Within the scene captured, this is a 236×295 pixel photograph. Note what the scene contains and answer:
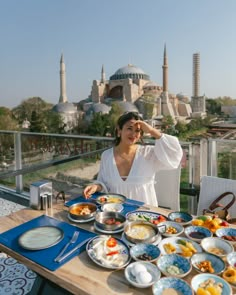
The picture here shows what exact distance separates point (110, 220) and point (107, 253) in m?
0.31

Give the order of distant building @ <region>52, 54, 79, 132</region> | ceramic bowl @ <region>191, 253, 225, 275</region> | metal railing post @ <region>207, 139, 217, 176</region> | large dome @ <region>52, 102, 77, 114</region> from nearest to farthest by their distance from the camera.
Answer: ceramic bowl @ <region>191, 253, 225, 275</region> → metal railing post @ <region>207, 139, 217, 176</region> → distant building @ <region>52, 54, 79, 132</region> → large dome @ <region>52, 102, 77, 114</region>

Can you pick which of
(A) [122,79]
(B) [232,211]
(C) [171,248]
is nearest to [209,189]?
(B) [232,211]

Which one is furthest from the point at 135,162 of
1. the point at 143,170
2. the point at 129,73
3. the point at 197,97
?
the point at 129,73

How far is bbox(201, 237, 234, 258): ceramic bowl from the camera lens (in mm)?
1106

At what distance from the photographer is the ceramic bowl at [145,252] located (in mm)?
1035

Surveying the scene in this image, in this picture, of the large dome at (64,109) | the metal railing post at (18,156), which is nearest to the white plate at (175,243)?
the metal railing post at (18,156)

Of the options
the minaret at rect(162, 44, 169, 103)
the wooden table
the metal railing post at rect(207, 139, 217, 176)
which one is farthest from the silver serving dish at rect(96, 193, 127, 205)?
the minaret at rect(162, 44, 169, 103)

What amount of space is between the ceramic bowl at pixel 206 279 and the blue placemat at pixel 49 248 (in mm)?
470

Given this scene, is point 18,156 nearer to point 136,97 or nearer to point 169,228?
point 169,228

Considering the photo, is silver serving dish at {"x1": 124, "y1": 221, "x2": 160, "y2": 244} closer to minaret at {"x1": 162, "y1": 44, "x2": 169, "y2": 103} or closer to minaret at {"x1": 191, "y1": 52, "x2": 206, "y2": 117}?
minaret at {"x1": 162, "y1": 44, "x2": 169, "y2": 103}

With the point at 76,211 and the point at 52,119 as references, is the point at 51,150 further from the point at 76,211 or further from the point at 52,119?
the point at 52,119

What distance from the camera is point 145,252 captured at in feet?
→ 3.53

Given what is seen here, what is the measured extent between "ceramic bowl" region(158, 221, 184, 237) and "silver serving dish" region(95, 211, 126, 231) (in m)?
0.19

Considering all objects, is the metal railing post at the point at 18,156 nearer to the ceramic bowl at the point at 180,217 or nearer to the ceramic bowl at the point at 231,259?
the ceramic bowl at the point at 180,217
